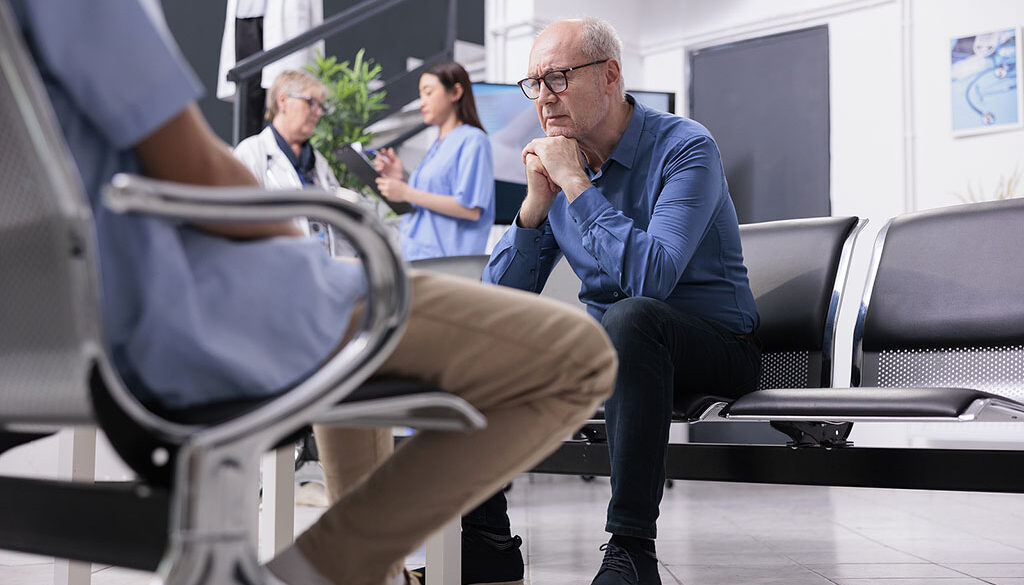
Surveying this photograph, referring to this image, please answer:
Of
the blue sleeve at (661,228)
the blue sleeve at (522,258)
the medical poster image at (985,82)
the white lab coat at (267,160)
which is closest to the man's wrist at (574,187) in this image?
the blue sleeve at (661,228)

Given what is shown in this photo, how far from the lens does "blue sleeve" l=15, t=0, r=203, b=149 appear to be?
0.73 meters

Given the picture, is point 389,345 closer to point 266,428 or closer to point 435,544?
point 266,428

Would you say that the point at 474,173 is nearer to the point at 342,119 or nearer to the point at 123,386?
the point at 342,119

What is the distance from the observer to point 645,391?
168 cm

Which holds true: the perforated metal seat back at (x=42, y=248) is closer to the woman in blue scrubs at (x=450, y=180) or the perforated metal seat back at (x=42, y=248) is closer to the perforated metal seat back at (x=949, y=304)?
the perforated metal seat back at (x=949, y=304)

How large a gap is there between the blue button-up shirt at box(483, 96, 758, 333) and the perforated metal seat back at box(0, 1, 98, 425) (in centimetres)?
121

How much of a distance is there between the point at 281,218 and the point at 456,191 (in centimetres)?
286

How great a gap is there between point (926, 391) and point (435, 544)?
86 centimetres

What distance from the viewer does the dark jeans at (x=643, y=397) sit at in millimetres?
1641

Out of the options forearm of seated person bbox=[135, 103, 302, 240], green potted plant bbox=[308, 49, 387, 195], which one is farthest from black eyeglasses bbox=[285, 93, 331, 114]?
forearm of seated person bbox=[135, 103, 302, 240]

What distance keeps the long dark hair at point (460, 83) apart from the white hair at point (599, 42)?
58.8 inches

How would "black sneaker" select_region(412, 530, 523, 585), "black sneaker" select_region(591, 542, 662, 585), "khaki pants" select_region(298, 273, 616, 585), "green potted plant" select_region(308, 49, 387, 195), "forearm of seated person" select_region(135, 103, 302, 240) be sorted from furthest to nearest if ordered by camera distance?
"green potted plant" select_region(308, 49, 387, 195)
"black sneaker" select_region(412, 530, 523, 585)
"black sneaker" select_region(591, 542, 662, 585)
"khaki pants" select_region(298, 273, 616, 585)
"forearm of seated person" select_region(135, 103, 302, 240)

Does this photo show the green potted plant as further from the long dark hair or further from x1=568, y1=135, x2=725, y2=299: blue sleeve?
x1=568, y1=135, x2=725, y2=299: blue sleeve

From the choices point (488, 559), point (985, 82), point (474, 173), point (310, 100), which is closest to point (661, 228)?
point (488, 559)
